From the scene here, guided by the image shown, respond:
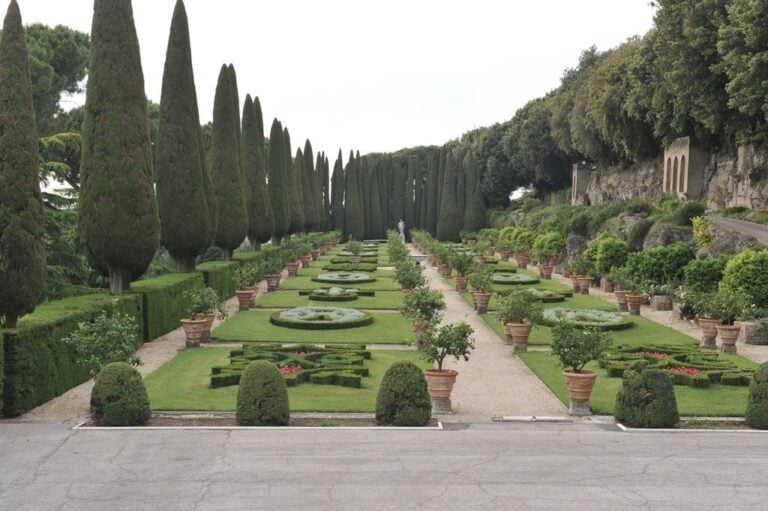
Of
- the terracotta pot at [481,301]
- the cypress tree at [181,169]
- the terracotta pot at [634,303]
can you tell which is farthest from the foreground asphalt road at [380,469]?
the cypress tree at [181,169]

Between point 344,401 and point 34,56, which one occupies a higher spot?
point 34,56

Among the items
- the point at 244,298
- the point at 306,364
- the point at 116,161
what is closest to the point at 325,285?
the point at 244,298

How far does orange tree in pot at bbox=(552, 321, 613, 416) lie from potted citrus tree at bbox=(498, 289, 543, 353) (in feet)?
17.6

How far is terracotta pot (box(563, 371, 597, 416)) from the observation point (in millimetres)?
12430

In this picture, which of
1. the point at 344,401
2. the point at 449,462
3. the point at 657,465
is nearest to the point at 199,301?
the point at 344,401

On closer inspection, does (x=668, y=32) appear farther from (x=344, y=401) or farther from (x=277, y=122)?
(x=344, y=401)

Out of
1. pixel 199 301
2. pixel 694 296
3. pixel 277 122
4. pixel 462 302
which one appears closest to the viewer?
pixel 199 301

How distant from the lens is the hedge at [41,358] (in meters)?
12.0

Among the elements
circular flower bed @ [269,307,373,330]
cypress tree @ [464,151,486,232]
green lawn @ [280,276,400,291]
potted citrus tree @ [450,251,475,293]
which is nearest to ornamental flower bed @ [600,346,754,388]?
circular flower bed @ [269,307,373,330]

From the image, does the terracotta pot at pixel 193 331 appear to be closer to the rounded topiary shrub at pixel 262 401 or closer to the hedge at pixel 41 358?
the hedge at pixel 41 358

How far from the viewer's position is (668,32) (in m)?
39.9

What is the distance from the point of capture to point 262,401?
36.8 feet

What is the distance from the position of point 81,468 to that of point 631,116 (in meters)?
46.7

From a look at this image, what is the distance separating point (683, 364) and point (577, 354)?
440 cm
